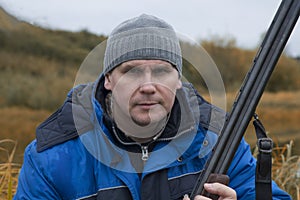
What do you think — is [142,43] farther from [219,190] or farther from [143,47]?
[219,190]

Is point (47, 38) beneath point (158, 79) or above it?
above

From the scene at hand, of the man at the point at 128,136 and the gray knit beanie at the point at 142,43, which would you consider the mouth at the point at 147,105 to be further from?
the gray knit beanie at the point at 142,43

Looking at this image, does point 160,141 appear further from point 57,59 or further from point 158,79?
point 57,59

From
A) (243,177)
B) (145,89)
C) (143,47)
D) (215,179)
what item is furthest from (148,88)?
(243,177)

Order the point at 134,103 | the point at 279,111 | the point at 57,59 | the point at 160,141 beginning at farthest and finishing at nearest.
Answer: the point at 279,111
the point at 57,59
the point at 160,141
the point at 134,103

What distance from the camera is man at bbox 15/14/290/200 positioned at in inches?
80.7

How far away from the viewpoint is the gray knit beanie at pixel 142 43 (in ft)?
6.74

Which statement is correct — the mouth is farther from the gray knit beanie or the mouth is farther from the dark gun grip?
the dark gun grip

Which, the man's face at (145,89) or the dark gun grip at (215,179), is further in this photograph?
the man's face at (145,89)

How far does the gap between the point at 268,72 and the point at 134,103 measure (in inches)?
21.2

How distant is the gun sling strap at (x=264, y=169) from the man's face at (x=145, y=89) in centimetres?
36

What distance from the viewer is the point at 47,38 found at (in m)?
9.38

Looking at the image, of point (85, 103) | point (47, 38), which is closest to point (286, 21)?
point (85, 103)

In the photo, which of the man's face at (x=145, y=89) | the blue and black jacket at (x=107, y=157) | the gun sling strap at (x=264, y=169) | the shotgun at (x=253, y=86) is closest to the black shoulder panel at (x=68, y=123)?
the blue and black jacket at (x=107, y=157)
